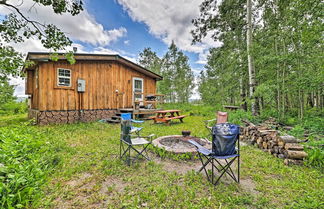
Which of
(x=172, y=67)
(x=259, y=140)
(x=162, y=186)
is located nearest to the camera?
(x=162, y=186)

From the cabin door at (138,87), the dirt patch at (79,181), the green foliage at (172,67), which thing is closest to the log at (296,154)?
the dirt patch at (79,181)

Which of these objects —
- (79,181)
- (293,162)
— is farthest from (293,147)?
(79,181)

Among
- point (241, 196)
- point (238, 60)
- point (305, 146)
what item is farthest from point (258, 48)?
point (241, 196)

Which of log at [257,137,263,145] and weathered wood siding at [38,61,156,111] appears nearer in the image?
log at [257,137,263,145]

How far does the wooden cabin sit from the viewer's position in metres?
6.76

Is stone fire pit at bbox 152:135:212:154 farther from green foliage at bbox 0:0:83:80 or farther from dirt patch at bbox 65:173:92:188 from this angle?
green foliage at bbox 0:0:83:80

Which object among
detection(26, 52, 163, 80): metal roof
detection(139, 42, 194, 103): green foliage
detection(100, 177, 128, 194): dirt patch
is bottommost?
detection(100, 177, 128, 194): dirt patch

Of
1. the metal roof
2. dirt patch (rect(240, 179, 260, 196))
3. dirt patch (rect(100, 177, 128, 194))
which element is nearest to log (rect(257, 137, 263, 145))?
dirt patch (rect(240, 179, 260, 196))

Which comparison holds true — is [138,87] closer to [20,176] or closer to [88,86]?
[88,86]

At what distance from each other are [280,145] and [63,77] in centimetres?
915

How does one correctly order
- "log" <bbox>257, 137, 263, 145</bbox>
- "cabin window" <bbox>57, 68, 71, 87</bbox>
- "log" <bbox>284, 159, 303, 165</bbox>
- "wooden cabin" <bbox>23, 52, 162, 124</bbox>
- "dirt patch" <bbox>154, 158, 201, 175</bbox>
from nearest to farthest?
1. "dirt patch" <bbox>154, 158, 201, 175</bbox>
2. "log" <bbox>284, 159, 303, 165</bbox>
3. "log" <bbox>257, 137, 263, 145</bbox>
4. "wooden cabin" <bbox>23, 52, 162, 124</bbox>
5. "cabin window" <bbox>57, 68, 71, 87</bbox>

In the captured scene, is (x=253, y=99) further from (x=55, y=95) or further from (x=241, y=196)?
(x=55, y=95)

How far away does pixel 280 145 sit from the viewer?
10.8 ft

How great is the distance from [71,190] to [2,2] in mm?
5980
